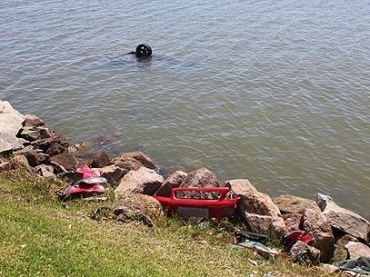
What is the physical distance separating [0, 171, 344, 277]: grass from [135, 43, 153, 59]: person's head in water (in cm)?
1545

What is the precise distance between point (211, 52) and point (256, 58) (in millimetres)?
2618

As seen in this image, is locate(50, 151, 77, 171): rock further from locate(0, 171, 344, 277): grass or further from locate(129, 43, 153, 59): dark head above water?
locate(129, 43, 153, 59): dark head above water

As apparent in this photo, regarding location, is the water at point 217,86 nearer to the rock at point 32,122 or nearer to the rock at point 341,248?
the rock at point 32,122

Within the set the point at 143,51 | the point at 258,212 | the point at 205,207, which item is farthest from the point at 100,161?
the point at 143,51

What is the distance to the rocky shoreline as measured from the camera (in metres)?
11.6

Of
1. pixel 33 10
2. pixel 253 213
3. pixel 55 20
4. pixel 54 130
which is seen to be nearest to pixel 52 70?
pixel 54 130

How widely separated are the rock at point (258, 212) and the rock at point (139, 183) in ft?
6.96

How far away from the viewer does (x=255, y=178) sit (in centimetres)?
1616

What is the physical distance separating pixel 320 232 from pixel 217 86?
39.3ft

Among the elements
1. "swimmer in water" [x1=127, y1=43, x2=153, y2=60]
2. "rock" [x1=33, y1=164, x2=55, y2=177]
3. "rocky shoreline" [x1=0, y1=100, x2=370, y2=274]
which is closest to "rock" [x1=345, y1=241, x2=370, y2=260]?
"rocky shoreline" [x1=0, y1=100, x2=370, y2=274]

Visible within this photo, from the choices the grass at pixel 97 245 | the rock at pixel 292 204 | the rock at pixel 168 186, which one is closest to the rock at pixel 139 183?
the rock at pixel 168 186

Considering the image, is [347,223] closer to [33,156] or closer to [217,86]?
[33,156]

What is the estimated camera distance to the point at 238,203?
12.6 metres

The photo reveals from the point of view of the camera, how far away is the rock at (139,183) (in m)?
13.0
